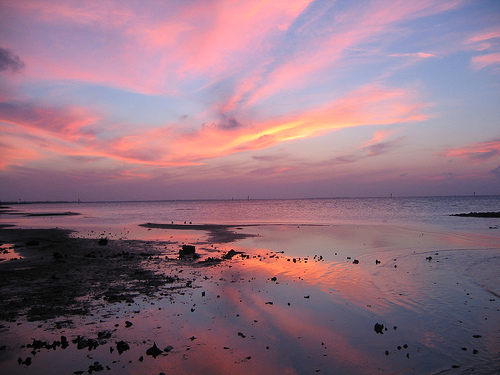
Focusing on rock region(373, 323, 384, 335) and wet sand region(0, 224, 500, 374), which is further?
rock region(373, 323, 384, 335)

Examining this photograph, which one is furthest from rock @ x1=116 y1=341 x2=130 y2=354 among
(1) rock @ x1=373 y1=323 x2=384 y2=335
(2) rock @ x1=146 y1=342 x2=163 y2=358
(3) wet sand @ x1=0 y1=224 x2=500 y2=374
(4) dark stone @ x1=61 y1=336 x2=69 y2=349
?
(1) rock @ x1=373 y1=323 x2=384 y2=335

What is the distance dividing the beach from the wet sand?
0.19 ft

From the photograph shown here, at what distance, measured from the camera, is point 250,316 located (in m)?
13.1

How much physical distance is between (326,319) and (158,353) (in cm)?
664

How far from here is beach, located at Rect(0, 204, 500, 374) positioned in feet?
31.0

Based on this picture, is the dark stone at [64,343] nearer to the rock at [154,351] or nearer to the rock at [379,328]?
the rock at [154,351]

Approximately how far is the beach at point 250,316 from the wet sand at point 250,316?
0.19 feet

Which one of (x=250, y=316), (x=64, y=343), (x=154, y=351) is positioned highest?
(x=64, y=343)

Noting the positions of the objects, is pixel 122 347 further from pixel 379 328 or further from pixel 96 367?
pixel 379 328

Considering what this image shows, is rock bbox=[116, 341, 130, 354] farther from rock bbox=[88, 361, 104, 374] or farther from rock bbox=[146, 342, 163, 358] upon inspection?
rock bbox=[88, 361, 104, 374]

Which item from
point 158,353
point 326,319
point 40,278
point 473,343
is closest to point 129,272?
point 40,278

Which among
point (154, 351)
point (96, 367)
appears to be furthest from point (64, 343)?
point (154, 351)

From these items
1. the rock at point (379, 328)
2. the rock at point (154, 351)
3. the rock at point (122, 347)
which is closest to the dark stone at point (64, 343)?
the rock at point (122, 347)

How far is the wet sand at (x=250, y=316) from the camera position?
31.0ft
